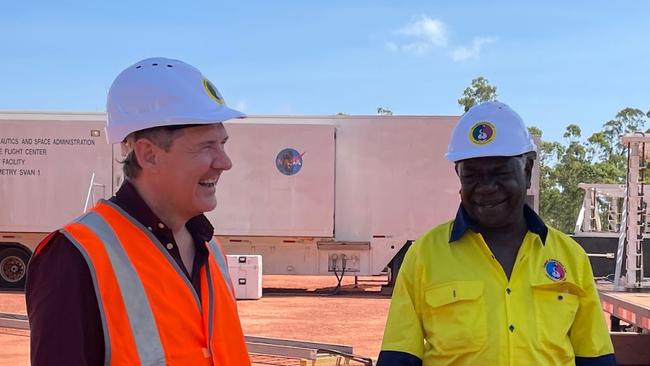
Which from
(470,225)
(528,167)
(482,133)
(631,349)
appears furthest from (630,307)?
(482,133)

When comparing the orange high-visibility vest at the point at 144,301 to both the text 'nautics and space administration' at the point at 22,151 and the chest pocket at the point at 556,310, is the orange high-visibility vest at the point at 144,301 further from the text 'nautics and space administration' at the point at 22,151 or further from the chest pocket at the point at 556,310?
the text 'nautics and space administration' at the point at 22,151

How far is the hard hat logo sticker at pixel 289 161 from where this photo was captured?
47.7 feet

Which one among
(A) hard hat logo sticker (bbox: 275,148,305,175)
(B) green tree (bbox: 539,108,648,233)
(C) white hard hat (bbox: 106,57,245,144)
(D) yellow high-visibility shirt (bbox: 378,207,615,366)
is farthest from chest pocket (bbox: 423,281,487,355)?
(B) green tree (bbox: 539,108,648,233)

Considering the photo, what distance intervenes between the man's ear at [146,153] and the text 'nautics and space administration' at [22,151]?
13663mm

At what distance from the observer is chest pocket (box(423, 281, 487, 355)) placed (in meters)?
2.38

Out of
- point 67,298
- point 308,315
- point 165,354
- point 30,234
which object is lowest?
point 308,315

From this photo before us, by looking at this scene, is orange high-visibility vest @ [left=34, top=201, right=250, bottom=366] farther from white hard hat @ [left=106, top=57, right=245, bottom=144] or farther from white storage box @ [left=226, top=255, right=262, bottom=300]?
white storage box @ [left=226, top=255, right=262, bottom=300]

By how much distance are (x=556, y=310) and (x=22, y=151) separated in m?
14.3

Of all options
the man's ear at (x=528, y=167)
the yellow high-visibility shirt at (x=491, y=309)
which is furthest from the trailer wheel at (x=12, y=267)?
the man's ear at (x=528, y=167)

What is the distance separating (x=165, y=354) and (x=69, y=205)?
13891 mm

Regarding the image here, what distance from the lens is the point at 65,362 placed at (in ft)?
5.07

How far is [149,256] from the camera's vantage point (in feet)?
5.96

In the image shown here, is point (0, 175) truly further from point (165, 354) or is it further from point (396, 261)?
point (165, 354)

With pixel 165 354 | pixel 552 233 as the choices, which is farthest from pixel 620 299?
pixel 165 354
